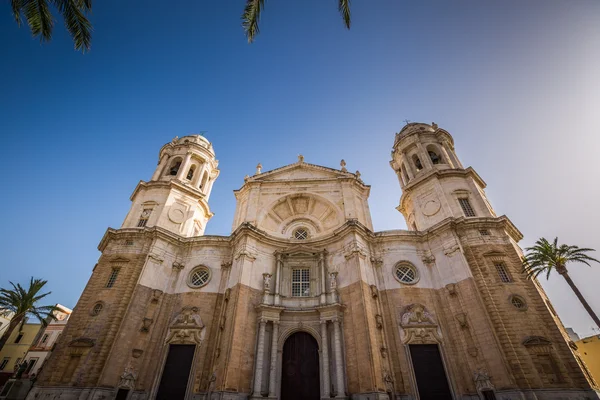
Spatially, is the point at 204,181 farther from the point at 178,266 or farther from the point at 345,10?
the point at 345,10

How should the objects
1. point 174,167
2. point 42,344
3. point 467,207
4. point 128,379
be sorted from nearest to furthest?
point 128,379 < point 467,207 < point 174,167 < point 42,344

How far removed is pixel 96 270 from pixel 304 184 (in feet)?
A: 61.4

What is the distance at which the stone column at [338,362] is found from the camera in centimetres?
1777

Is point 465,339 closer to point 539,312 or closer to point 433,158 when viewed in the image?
point 539,312

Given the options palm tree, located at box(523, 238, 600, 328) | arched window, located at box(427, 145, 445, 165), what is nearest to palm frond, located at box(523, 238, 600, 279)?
palm tree, located at box(523, 238, 600, 328)

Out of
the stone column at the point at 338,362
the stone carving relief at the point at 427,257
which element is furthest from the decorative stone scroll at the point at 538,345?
the stone column at the point at 338,362

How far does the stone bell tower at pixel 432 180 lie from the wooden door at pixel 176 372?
2089 centimetres

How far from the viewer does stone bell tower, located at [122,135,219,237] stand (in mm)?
26875

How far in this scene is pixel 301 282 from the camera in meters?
23.9

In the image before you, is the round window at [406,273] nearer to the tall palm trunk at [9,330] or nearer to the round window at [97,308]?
the round window at [97,308]

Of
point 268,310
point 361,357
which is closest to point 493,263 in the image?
point 361,357

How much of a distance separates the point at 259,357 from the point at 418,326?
10.8 m

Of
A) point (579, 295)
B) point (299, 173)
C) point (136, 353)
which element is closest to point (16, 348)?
point (136, 353)

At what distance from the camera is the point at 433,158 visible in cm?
3094
